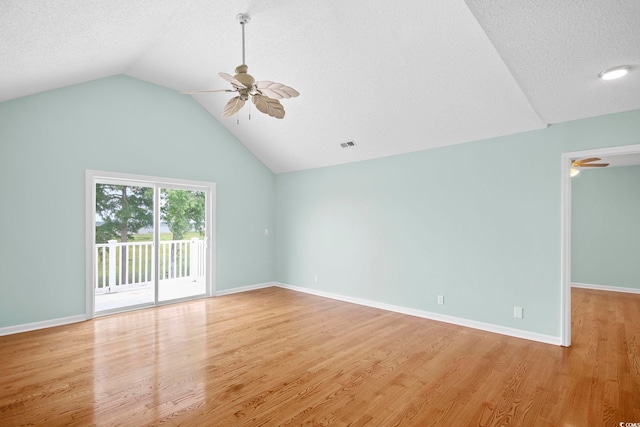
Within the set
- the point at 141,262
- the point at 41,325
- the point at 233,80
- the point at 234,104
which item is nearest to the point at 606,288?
the point at 234,104

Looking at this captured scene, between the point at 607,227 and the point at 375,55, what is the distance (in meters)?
6.42

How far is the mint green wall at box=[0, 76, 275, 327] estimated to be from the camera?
3.85 meters

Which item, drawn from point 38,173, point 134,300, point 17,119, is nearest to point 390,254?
point 134,300

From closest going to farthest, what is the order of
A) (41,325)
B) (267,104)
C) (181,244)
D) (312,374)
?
(312,374), (267,104), (41,325), (181,244)

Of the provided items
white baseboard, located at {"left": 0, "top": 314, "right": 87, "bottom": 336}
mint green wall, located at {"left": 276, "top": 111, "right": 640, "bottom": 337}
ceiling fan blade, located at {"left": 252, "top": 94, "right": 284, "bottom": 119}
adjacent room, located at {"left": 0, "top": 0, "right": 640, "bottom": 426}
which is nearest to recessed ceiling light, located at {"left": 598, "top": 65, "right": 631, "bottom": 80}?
adjacent room, located at {"left": 0, "top": 0, "right": 640, "bottom": 426}

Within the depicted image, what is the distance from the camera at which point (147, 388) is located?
8.41 ft

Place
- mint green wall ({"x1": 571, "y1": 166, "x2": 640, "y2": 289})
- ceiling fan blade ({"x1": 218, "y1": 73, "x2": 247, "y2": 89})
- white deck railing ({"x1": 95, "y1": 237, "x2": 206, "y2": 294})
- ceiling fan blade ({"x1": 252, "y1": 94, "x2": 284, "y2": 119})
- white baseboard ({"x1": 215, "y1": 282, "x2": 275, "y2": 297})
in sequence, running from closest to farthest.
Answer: ceiling fan blade ({"x1": 218, "y1": 73, "x2": 247, "y2": 89}), ceiling fan blade ({"x1": 252, "y1": 94, "x2": 284, "y2": 119}), white deck railing ({"x1": 95, "y1": 237, "x2": 206, "y2": 294}), white baseboard ({"x1": 215, "y1": 282, "x2": 275, "y2": 297}), mint green wall ({"x1": 571, "y1": 166, "x2": 640, "y2": 289})

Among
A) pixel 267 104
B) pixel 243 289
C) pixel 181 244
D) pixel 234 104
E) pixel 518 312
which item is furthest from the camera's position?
pixel 243 289

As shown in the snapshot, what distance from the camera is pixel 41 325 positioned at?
403cm

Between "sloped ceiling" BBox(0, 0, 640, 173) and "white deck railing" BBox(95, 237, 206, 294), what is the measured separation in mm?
2564

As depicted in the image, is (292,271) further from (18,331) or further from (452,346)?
(18,331)

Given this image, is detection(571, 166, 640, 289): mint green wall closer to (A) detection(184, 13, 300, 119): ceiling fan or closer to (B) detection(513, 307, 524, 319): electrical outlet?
(B) detection(513, 307, 524, 319): electrical outlet

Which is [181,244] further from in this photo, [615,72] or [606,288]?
[606,288]

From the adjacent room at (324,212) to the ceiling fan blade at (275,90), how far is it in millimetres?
32
